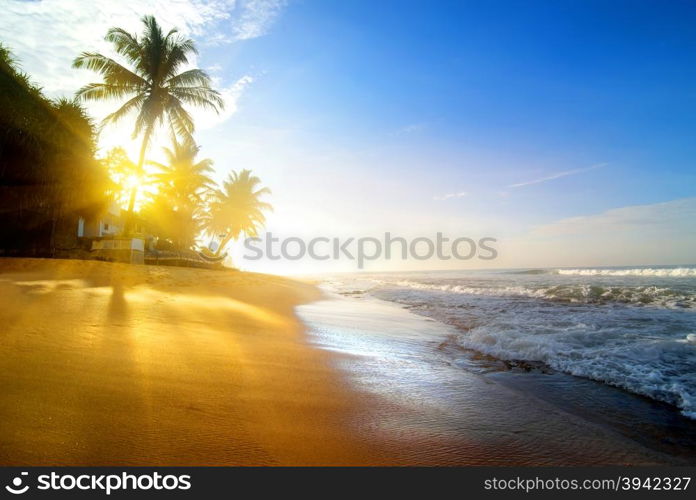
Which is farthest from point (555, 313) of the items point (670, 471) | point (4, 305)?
point (4, 305)

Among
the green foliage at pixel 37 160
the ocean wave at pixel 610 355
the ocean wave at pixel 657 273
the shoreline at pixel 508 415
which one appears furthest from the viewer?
the ocean wave at pixel 657 273

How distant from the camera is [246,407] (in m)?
1.99

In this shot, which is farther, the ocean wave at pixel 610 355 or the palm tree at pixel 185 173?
the palm tree at pixel 185 173

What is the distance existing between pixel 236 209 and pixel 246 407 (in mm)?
31384

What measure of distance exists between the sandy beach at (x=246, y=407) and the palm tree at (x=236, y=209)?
2846 cm

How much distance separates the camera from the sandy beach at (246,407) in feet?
4.89

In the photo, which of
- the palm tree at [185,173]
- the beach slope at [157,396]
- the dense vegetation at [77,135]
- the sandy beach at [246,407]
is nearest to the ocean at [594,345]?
the sandy beach at [246,407]

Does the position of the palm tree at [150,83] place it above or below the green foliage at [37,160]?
above

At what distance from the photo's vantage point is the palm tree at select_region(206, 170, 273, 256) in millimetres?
31000

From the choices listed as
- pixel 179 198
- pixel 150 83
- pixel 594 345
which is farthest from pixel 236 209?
pixel 594 345

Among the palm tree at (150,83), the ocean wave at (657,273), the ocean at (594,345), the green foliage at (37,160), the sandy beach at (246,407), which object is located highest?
the palm tree at (150,83)

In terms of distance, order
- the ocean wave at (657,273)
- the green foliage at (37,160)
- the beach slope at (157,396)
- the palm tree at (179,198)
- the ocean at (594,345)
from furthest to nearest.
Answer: the palm tree at (179,198), the ocean wave at (657,273), the green foliage at (37,160), the ocean at (594,345), the beach slope at (157,396)

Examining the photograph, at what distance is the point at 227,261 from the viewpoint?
38156 mm

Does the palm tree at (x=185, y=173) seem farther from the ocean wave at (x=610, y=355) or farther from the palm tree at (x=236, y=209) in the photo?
the ocean wave at (x=610, y=355)
